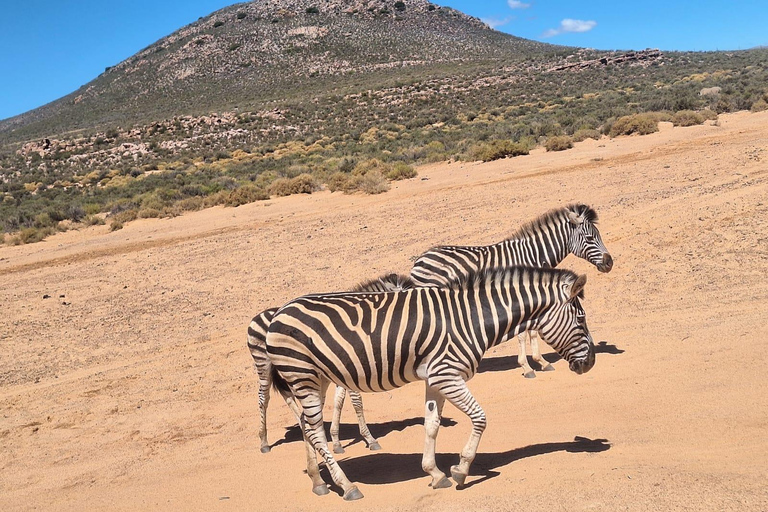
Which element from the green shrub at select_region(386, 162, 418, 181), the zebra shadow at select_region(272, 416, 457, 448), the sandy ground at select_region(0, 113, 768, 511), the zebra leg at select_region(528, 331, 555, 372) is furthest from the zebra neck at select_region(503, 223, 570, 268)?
the green shrub at select_region(386, 162, 418, 181)

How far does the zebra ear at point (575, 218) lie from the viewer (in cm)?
902

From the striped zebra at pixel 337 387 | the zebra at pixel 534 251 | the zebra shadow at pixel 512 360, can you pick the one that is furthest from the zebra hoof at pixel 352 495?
the zebra shadow at pixel 512 360

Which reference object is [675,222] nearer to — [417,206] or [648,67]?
[417,206]

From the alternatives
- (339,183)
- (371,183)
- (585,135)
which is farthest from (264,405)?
(585,135)

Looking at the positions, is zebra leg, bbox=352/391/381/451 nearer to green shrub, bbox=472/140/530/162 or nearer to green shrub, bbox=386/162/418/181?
green shrub, bbox=386/162/418/181

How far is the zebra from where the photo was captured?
28.6ft

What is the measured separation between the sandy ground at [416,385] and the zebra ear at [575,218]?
5.95 feet

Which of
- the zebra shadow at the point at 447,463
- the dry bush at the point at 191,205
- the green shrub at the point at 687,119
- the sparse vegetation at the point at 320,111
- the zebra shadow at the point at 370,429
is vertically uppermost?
the sparse vegetation at the point at 320,111

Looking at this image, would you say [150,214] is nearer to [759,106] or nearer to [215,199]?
[215,199]

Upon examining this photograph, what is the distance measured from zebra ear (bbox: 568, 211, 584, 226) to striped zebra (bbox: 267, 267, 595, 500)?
132 inches

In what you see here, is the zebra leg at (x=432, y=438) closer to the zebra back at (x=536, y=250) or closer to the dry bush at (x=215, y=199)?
the zebra back at (x=536, y=250)

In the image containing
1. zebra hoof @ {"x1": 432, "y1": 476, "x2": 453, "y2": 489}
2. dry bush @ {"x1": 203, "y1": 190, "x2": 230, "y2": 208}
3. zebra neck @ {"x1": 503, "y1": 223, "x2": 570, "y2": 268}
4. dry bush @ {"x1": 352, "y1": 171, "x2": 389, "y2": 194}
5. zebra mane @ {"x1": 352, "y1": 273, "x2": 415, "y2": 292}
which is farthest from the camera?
dry bush @ {"x1": 203, "y1": 190, "x2": 230, "y2": 208}

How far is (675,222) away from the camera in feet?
43.8

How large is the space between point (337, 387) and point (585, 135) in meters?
23.4
